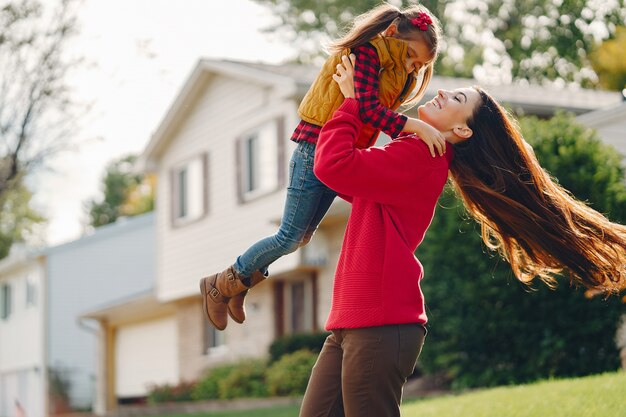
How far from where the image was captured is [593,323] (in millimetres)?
13578

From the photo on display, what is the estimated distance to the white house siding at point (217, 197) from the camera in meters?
22.5

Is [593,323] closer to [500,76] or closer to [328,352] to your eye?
[328,352]

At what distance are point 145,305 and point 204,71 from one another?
7.35m

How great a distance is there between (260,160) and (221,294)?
1746 centimetres

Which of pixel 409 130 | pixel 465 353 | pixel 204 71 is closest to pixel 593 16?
pixel 204 71

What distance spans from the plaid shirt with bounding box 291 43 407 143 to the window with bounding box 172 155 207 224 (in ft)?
65.9

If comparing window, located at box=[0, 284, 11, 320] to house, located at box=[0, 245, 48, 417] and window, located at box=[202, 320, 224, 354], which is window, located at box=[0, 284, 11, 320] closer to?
house, located at box=[0, 245, 48, 417]

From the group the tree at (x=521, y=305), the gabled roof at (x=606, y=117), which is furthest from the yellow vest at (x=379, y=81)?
the gabled roof at (x=606, y=117)

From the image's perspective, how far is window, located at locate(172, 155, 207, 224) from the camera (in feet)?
82.6

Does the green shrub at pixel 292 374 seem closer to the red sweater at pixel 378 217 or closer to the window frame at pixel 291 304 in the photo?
the window frame at pixel 291 304

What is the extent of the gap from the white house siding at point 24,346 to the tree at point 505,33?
473 inches

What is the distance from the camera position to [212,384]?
22641 mm

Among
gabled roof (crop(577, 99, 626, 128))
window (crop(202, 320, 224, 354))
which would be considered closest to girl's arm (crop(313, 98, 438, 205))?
gabled roof (crop(577, 99, 626, 128))

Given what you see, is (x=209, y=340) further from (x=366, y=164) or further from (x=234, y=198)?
(x=366, y=164)
